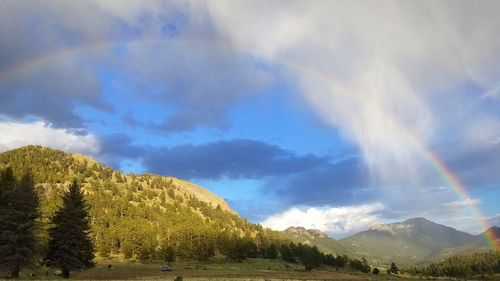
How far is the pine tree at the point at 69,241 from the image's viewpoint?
222ft

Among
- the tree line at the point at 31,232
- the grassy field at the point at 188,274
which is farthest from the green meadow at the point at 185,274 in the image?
the tree line at the point at 31,232

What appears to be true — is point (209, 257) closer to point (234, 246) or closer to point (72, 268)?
point (234, 246)

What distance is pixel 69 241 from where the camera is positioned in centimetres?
6794

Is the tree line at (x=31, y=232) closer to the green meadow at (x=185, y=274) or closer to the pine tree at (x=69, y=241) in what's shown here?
the pine tree at (x=69, y=241)

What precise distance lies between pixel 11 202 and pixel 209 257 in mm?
122395

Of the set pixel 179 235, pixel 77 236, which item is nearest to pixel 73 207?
pixel 77 236

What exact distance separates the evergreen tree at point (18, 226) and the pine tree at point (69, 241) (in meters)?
5.92

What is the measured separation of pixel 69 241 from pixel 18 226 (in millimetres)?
9490

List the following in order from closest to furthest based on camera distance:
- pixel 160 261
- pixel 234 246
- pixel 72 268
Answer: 1. pixel 72 268
2. pixel 160 261
3. pixel 234 246

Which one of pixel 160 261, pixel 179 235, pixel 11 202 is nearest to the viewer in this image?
pixel 11 202

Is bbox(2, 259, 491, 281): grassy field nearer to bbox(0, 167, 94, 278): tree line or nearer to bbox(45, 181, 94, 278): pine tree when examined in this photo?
bbox(45, 181, 94, 278): pine tree

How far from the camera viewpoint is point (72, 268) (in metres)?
68.3

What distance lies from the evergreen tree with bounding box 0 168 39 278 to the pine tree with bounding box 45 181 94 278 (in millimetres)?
5920

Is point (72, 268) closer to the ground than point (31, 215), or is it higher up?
closer to the ground
